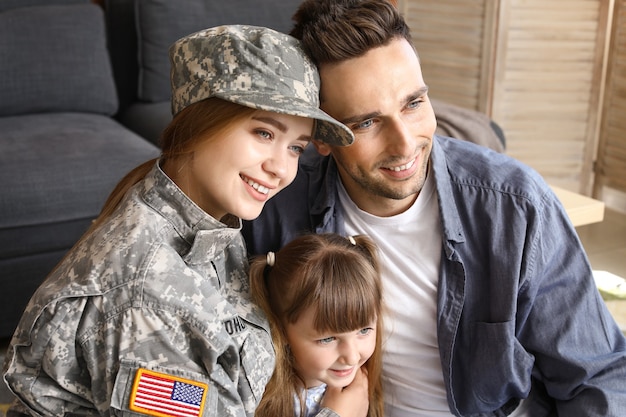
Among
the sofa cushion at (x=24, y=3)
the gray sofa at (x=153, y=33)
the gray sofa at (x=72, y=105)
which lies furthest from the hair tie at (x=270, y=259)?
the sofa cushion at (x=24, y=3)

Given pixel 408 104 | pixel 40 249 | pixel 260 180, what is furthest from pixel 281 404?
pixel 40 249

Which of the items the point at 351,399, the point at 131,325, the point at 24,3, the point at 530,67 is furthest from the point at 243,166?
the point at 530,67

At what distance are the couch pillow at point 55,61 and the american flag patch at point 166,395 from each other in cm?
203

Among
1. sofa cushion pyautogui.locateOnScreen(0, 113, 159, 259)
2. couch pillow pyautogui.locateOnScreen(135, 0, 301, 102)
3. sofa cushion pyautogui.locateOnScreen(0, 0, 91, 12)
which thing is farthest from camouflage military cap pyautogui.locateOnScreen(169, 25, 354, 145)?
sofa cushion pyautogui.locateOnScreen(0, 0, 91, 12)

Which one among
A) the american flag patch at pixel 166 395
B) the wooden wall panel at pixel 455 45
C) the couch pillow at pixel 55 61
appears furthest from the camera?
the wooden wall panel at pixel 455 45

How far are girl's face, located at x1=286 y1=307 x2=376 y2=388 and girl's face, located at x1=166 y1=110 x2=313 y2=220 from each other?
0.94 ft

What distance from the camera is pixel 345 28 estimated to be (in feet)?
4.56

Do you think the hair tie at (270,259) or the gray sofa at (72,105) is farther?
the gray sofa at (72,105)

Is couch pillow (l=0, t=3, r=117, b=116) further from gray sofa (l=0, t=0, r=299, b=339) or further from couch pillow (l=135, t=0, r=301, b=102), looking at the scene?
couch pillow (l=135, t=0, r=301, b=102)

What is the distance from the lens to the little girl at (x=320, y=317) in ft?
4.61

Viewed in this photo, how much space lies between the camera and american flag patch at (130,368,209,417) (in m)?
1.07

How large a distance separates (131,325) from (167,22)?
2.16 meters

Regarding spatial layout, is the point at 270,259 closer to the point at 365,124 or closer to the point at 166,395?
the point at 365,124

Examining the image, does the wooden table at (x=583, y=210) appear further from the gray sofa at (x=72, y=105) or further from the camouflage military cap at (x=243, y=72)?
the gray sofa at (x=72, y=105)
